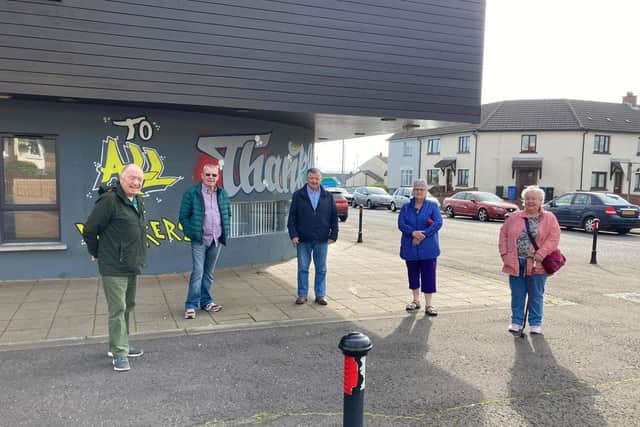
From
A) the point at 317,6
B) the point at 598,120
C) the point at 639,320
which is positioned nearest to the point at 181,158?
the point at 317,6

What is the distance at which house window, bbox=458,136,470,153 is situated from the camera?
40656 mm

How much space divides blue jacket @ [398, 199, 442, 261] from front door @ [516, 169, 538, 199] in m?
34.3

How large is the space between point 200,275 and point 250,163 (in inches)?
138

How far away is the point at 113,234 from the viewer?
4.14 metres

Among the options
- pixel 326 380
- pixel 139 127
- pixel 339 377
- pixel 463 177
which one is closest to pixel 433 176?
pixel 463 177

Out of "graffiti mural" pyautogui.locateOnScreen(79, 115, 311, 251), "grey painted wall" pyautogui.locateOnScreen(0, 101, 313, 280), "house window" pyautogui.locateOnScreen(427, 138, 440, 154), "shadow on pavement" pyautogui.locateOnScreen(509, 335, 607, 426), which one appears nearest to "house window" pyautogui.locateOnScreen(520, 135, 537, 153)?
"house window" pyautogui.locateOnScreen(427, 138, 440, 154)

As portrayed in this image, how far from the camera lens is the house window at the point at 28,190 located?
7266 millimetres

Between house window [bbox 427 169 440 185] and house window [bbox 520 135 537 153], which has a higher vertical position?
house window [bbox 520 135 537 153]

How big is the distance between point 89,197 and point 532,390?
6635 mm

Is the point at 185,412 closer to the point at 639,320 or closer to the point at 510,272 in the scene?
the point at 510,272

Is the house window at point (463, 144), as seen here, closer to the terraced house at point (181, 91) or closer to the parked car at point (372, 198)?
the parked car at point (372, 198)

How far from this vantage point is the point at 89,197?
7.53 m

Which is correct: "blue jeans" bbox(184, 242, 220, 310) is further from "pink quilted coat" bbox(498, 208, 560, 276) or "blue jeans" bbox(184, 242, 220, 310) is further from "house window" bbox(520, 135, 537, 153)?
"house window" bbox(520, 135, 537, 153)

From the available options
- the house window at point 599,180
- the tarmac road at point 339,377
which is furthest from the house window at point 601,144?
the tarmac road at point 339,377
